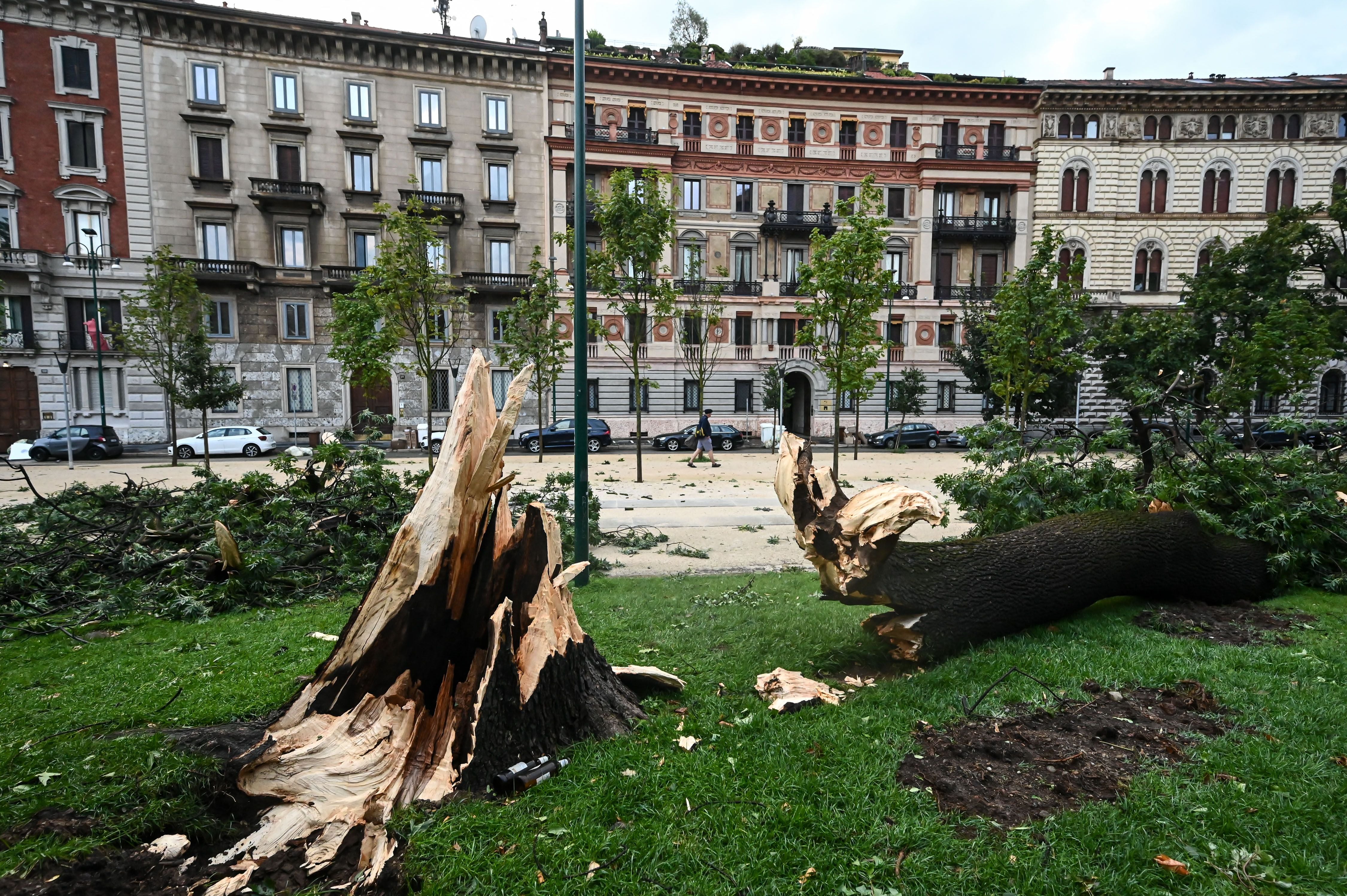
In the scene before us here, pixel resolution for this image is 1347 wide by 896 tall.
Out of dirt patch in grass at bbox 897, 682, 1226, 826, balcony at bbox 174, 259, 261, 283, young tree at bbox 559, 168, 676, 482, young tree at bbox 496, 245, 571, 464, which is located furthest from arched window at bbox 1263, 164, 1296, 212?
balcony at bbox 174, 259, 261, 283

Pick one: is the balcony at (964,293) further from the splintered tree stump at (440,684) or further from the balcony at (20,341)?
the balcony at (20,341)

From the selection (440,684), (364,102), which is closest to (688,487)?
(440,684)

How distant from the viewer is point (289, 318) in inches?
1398

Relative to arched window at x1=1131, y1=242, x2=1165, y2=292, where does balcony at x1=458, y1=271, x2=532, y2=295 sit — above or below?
below

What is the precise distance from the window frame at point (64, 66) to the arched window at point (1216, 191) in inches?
2324

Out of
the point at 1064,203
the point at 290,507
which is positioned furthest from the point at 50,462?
the point at 1064,203

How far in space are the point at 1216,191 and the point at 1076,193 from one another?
8343 millimetres

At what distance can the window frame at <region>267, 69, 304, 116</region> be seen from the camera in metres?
34.5

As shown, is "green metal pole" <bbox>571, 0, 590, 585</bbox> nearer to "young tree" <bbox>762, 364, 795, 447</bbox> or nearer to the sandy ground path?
the sandy ground path

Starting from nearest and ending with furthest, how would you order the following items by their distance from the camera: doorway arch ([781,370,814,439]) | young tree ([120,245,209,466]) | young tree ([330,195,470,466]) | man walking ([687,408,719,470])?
1. young tree ([330,195,470,466])
2. young tree ([120,245,209,466])
3. man walking ([687,408,719,470])
4. doorway arch ([781,370,814,439])

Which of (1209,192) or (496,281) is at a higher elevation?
(1209,192)

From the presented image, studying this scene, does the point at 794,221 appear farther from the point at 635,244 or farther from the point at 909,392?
the point at 635,244

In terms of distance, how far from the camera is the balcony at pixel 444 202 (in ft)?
118

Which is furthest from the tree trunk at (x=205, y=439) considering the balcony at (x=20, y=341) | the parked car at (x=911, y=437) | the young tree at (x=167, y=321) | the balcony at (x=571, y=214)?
the parked car at (x=911, y=437)
